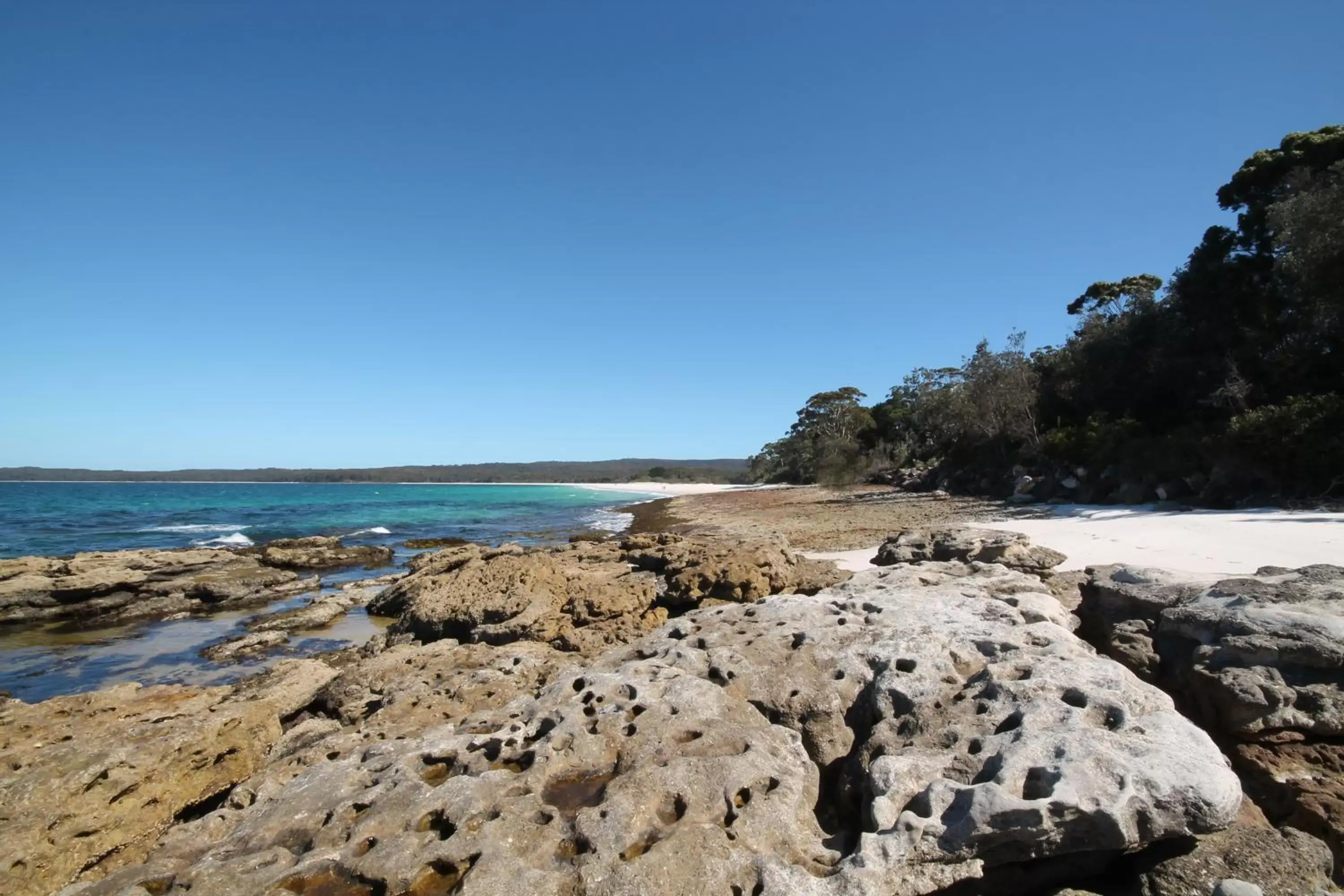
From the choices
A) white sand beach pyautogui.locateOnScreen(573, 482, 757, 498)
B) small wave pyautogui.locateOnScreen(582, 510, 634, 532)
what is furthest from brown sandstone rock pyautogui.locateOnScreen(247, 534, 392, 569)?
white sand beach pyautogui.locateOnScreen(573, 482, 757, 498)

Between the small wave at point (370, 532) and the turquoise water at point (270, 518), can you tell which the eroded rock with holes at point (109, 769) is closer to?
the turquoise water at point (270, 518)

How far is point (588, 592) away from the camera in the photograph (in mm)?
9289

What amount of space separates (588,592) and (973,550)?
5278mm

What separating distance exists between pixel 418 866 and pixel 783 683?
2.52 meters

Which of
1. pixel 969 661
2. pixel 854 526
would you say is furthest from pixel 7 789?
pixel 854 526

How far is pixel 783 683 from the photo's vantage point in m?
4.70

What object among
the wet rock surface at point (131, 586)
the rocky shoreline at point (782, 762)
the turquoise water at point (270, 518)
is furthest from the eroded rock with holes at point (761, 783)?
the turquoise water at point (270, 518)

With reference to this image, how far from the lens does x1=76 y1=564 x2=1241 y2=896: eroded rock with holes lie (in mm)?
2988

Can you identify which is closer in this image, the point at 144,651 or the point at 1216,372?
the point at 144,651

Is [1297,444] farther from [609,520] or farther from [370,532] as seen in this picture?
[370,532]

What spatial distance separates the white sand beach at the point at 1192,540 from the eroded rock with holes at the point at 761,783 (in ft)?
19.8

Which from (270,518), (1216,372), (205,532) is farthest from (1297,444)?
(270,518)

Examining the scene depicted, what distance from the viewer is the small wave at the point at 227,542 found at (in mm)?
25723

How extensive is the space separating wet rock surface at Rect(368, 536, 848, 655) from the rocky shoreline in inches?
65.9
